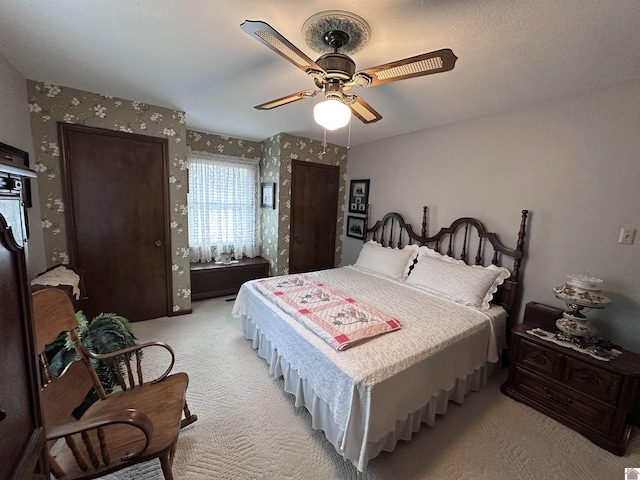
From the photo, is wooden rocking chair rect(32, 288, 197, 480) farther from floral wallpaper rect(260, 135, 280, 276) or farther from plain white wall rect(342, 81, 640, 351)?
plain white wall rect(342, 81, 640, 351)

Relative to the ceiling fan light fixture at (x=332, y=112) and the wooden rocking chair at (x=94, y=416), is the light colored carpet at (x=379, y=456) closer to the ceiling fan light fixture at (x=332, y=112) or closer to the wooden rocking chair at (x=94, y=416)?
the wooden rocking chair at (x=94, y=416)

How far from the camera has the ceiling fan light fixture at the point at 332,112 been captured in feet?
4.64

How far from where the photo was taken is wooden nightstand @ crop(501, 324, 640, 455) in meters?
1.58

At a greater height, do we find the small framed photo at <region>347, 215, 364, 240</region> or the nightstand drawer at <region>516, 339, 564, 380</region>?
the small framed photo at <region>347, 215, 364, 240</region>

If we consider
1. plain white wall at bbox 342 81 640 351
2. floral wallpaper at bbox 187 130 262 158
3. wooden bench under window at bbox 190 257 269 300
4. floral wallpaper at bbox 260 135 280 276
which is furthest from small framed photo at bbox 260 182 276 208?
plain white wall at bbox 342 81 640 351

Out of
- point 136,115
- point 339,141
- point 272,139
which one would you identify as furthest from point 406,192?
point 136,115

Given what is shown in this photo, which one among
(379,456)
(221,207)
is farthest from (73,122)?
(379,456)

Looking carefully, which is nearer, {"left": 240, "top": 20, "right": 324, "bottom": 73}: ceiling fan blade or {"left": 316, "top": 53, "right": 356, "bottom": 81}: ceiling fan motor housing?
{"left": 240, "top": 20, "right": 324, "bottom": 73}: ceiling fan blade

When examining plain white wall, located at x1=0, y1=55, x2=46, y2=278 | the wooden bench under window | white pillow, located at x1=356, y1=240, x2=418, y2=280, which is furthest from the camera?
the wooden bench under window

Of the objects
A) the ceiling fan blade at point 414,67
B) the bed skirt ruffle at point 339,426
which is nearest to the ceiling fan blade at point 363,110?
the ceiling fan blade at point 414,67

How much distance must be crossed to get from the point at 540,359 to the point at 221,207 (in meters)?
3.93

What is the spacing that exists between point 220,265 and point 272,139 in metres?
1.98

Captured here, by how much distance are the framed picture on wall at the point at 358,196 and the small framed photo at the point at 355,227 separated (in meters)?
0.13

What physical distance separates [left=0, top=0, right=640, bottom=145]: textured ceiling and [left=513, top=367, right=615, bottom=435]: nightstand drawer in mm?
2133
